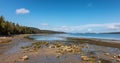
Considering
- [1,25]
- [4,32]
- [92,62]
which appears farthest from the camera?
[4,32]

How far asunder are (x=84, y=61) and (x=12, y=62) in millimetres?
8000

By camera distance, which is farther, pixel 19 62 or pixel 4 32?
pixel 4 32

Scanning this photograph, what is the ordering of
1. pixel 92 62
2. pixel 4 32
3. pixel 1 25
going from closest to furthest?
pixel 92 62 → pixel 1 25 → pixel 4 32

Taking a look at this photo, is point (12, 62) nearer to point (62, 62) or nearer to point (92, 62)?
point (62, 62)

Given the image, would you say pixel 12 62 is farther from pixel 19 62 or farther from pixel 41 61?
pixel 41 61

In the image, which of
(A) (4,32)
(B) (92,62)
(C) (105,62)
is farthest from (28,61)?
(A) (4,32)

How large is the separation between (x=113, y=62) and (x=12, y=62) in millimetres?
11157

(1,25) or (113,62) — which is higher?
(1,25)

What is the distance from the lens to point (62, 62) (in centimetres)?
1580

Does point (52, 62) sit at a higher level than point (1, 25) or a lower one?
lower

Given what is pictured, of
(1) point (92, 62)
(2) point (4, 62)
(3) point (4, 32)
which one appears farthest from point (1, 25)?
(1) point (92, 62)

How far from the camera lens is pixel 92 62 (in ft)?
50.9

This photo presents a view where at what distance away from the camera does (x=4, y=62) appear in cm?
1583

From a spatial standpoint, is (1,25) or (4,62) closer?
(4,62)
